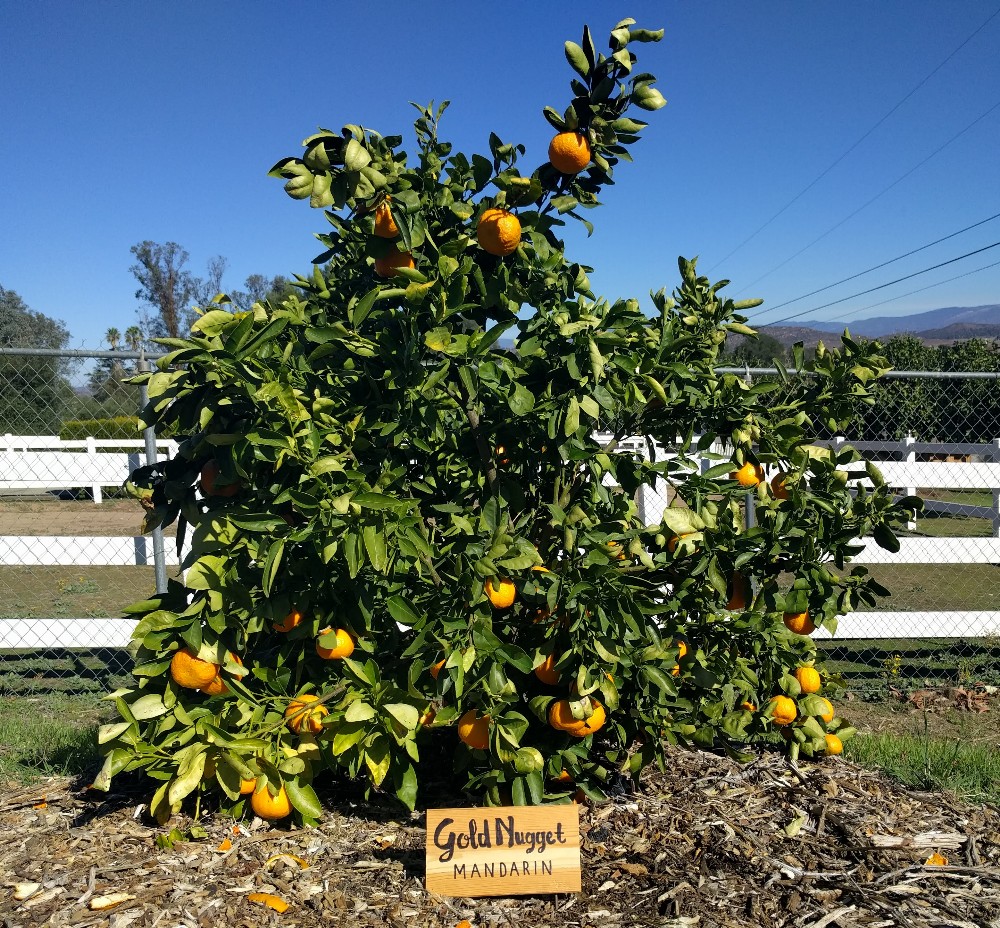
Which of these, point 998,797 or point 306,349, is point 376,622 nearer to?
point 306,349

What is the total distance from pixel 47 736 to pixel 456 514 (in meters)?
2.41

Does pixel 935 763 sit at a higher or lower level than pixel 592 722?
lower

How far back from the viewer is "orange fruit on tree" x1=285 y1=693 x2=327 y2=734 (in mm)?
2410

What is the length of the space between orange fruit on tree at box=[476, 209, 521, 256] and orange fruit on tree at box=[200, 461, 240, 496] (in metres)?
1.04

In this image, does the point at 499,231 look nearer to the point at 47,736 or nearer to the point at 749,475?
the point at 749,475

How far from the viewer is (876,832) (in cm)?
250

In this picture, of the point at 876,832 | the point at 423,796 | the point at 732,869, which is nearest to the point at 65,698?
the point at 423,796

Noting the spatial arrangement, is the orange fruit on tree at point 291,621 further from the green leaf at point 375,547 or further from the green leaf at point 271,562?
the green leaf at point 375,547

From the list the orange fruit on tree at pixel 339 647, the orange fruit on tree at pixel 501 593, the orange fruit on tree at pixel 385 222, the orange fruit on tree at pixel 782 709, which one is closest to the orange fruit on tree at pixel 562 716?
the orange fruit on tree at pixel 501 593

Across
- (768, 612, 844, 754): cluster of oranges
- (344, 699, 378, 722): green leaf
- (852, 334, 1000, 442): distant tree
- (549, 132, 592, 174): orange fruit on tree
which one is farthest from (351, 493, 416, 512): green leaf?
(852, 334, 1000, 442): distant tree

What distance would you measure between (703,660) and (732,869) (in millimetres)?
626

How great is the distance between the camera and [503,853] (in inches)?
88.9

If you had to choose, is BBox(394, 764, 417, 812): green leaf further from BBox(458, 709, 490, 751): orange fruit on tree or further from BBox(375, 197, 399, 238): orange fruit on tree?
BBox(375, 197, 399, 238): orange fruit on tree

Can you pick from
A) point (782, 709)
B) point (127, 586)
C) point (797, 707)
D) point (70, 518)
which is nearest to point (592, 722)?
point (782, 709)
